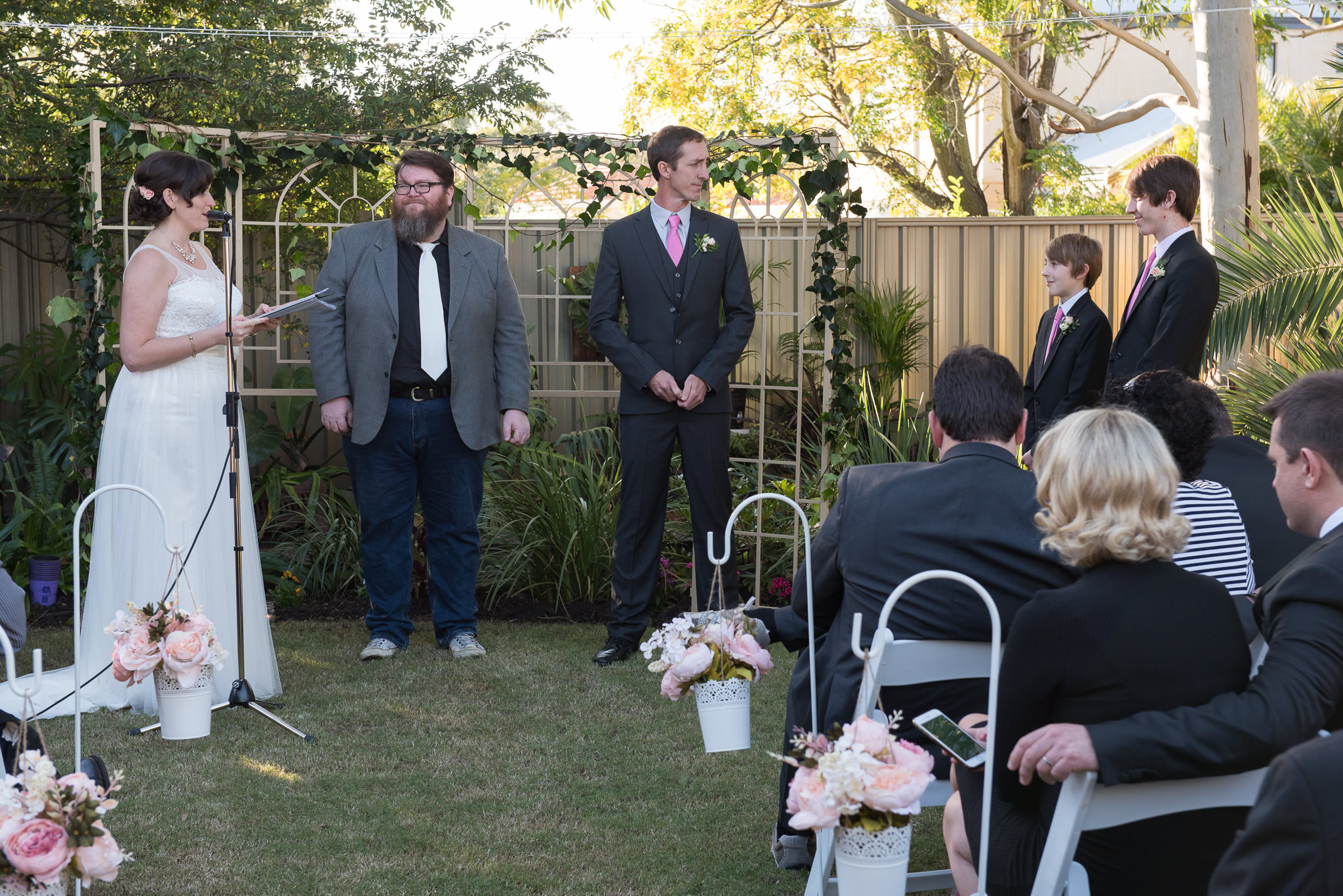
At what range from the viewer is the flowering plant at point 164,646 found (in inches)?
120

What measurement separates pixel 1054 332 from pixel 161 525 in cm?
338

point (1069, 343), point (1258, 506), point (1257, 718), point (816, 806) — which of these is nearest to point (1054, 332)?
point (1069, 343)

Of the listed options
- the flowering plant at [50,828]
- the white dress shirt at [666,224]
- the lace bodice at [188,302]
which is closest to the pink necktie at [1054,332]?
the white dress shirt at [666,224]

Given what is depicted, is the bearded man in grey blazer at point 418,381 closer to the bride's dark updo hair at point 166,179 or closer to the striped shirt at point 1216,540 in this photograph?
the bride's dark updo hair at point 166,179

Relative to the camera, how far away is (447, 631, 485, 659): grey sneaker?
15.4ft

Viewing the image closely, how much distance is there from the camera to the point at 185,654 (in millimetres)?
3043

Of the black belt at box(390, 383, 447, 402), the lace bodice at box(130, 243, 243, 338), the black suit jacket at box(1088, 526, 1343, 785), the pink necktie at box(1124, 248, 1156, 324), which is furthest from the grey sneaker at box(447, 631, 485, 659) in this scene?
the black suit jacket at box(1088, 526, 1343, 785)

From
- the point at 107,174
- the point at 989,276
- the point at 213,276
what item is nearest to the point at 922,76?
the point at 989,276

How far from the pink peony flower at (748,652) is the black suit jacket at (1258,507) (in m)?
1.08

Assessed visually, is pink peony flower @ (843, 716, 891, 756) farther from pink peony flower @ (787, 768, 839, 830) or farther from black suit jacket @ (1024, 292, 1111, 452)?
black suit jacket @ (1024, 292, 1111, 452)

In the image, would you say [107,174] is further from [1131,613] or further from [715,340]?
[1131,613]

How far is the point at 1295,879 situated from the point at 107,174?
683cm

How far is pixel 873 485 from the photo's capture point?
7.37 ft

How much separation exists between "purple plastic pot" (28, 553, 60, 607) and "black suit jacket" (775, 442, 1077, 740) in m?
4.38
